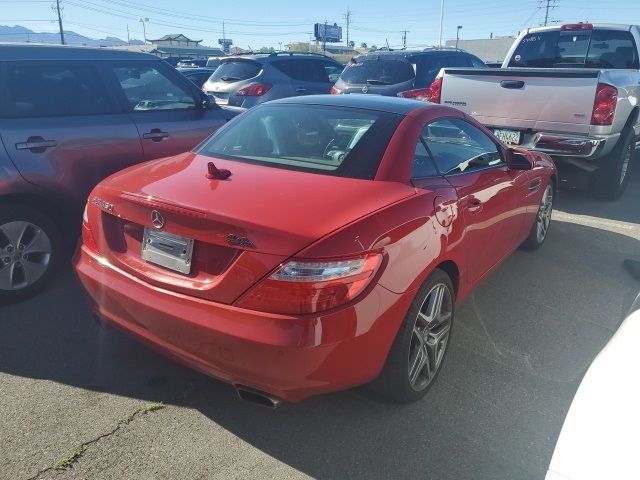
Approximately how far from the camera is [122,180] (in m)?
2.91

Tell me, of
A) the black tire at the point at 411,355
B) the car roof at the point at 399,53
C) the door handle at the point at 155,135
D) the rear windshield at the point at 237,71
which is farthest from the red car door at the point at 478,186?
the rear windshield at the point at 237,71

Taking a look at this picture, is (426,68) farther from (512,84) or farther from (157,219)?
(157,219)

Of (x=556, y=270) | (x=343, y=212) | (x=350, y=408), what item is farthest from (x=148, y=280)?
(x=556, y=270)

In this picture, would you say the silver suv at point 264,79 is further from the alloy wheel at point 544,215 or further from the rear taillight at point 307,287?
the rear taillight at point 307,287

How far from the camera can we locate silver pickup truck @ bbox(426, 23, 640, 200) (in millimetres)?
6008

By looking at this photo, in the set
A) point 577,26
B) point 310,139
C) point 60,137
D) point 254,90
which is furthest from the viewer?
point 254,90

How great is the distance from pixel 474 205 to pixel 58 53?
11.2 feet

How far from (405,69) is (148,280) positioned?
7558mm

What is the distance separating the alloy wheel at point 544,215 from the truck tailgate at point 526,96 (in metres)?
1.37

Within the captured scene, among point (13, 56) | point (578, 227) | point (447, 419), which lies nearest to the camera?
point (447, 419)

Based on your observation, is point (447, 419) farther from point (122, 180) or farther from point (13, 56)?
point (13, 56)

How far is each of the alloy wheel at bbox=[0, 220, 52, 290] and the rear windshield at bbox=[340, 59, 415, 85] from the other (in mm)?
6500

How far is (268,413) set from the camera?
278cm

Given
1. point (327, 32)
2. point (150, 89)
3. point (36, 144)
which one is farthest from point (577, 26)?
point (327, 32)
